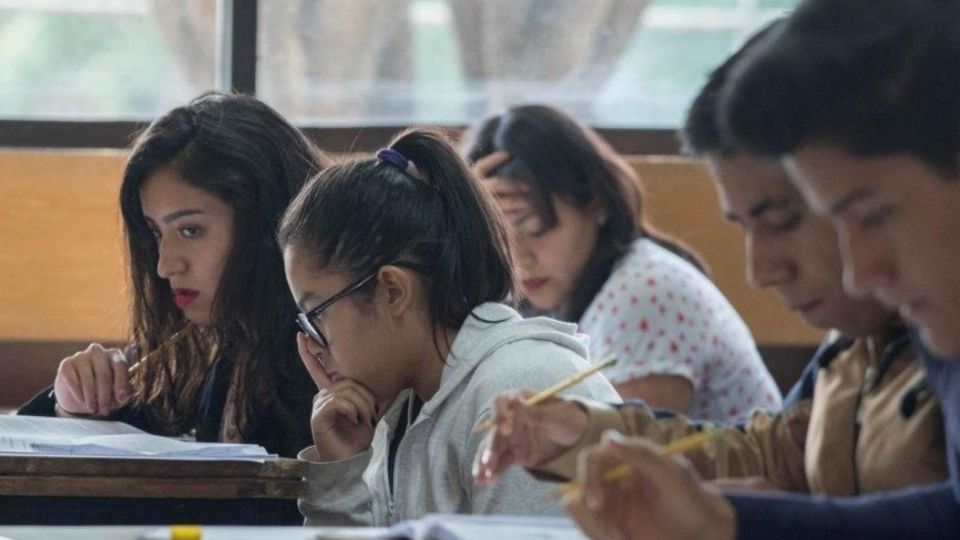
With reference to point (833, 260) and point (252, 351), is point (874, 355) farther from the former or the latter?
point (252, 351)

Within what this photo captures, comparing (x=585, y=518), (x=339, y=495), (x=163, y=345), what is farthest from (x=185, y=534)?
(x=163, y=345)

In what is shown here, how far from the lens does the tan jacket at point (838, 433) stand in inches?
52.1

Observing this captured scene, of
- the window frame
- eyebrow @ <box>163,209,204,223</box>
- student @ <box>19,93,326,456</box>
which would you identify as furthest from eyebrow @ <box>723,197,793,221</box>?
the window frame

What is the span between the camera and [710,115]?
1.40 meters

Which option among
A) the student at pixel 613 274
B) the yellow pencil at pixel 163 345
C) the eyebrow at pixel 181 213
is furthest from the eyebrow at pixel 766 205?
the student at pixel 613 274

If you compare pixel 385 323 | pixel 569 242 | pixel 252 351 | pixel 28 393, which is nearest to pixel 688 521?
pixel 385 323

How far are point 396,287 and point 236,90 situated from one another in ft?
6.87

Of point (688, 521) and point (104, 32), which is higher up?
point (688, 521)

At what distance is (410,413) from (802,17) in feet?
3.48

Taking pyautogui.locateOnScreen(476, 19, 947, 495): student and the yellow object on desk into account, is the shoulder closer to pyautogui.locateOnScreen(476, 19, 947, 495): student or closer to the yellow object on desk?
pyautogui.locateOnScreen(476, 19, 947, 495): student

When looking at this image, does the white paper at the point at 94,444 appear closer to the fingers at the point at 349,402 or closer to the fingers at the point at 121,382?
the fingers at the point at 349,402

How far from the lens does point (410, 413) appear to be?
2195 mm

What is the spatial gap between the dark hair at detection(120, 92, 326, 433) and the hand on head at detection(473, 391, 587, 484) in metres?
1.02

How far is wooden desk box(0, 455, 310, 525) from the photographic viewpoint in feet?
6.28
